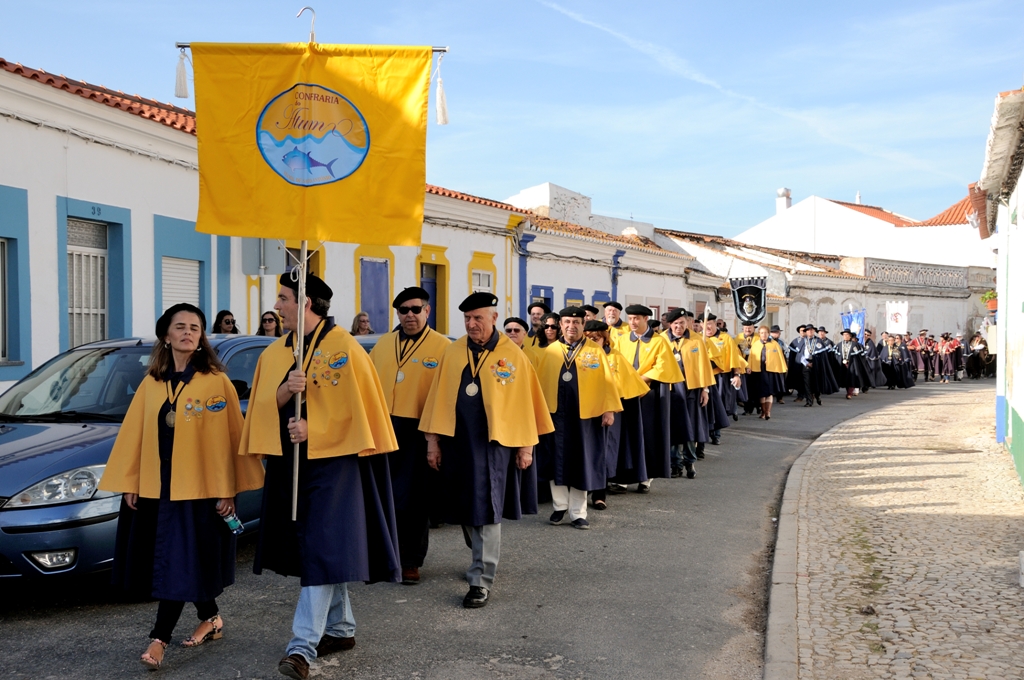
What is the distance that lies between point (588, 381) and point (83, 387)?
12.6ft

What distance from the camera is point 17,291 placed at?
410 inches

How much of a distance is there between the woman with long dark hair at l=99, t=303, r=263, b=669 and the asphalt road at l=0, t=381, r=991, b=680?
40cm

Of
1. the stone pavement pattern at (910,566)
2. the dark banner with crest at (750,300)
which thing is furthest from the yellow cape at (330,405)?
the dark banner with crest at (750,300)

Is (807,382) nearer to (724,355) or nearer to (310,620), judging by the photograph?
(724,355)

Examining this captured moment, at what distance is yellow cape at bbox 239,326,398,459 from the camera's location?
4.47 meters

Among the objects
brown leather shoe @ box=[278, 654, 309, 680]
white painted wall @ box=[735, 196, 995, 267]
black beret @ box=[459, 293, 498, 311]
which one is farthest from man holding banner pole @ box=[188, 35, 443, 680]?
white painted wall @ box=[735, 196, 995, 267]

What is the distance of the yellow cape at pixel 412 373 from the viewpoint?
6195 mm

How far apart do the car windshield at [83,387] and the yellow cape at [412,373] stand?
1542 millimetres

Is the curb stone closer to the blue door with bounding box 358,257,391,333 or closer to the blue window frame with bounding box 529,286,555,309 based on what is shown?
the blue door with bounding box 358,257,391,333

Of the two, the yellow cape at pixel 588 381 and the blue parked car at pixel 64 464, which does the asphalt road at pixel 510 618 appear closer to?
the blue parked car at pixel 64 464

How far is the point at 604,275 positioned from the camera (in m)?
26.6

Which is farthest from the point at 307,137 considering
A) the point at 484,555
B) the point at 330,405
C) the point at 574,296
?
the point at 574,296

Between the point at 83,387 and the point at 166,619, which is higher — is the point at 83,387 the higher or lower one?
the higher one

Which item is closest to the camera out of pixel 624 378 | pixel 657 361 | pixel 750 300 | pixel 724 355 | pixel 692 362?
pixel 624 378
